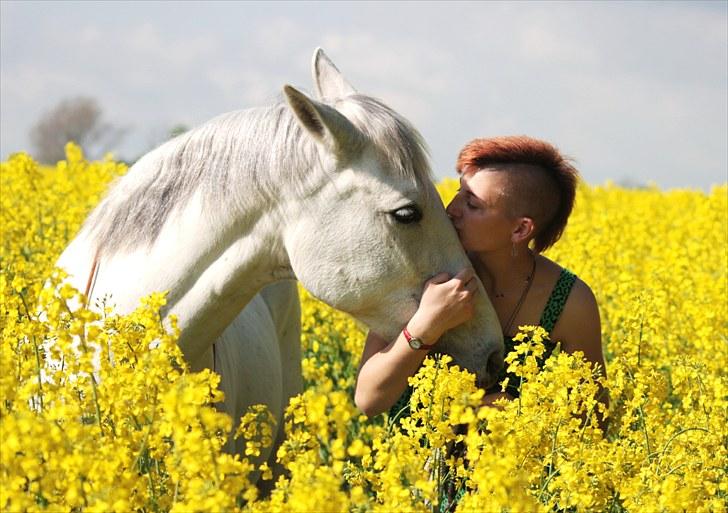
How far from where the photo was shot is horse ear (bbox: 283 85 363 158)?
10.8 ft

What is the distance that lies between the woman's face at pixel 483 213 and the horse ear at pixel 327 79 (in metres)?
0.56

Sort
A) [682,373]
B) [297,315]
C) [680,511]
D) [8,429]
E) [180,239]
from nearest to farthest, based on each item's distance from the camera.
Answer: [8,429], [680,511], [180,239], [682,373], [297,315]

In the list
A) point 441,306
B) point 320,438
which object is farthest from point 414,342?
point 320,438

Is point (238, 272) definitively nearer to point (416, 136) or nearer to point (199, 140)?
point (199, 140)

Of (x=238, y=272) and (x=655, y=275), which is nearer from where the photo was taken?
(x=238, y=272)

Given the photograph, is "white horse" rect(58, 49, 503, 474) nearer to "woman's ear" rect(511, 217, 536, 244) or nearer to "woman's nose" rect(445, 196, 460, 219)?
"woman's nose" rect(445, 196, 460, 219)

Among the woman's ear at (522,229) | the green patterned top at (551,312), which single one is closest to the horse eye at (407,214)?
the woman's ear at (522,229)

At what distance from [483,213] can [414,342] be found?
66 centimetres

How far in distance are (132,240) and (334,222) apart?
2.09 ft

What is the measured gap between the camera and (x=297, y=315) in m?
5.75

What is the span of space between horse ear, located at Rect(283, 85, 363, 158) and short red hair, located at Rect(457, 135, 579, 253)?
2.58 feet

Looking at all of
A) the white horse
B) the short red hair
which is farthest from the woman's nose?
the white horse

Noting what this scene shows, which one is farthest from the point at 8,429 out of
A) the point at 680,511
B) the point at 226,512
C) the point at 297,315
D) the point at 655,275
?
the point at 655,275

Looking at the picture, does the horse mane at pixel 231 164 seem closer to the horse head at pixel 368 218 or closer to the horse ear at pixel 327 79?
the horse head at pixel 368 218
